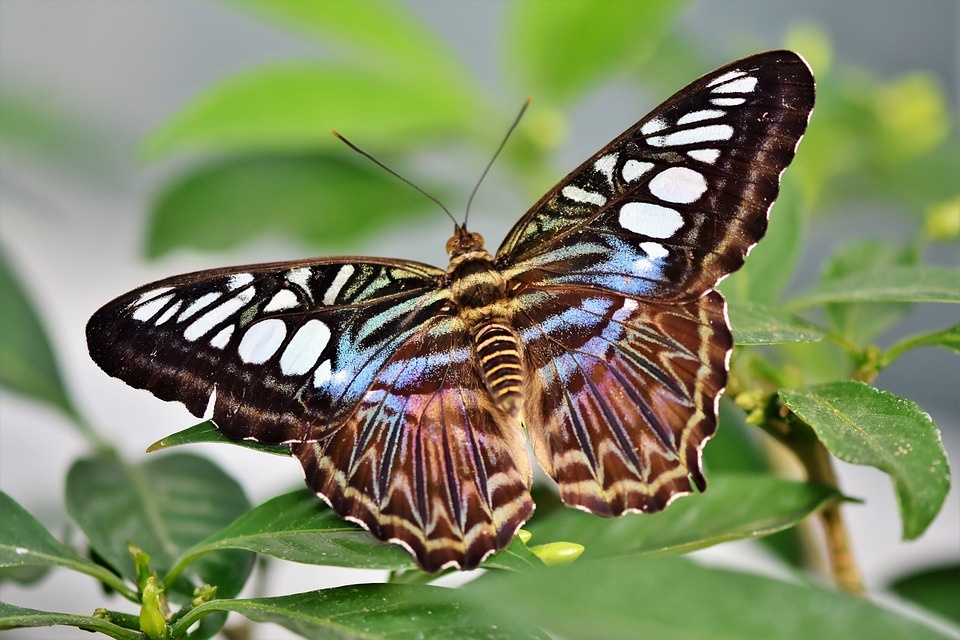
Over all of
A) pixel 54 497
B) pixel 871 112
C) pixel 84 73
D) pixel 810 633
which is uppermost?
pixel 84 73

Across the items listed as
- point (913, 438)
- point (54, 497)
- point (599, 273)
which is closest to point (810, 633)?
point (913, 438)

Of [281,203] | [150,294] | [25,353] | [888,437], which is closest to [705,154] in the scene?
[888,437]

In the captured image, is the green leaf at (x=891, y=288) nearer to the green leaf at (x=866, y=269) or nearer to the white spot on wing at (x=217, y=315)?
the green leaf at (x=866, y=269)

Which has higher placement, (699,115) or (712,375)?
(699,115)

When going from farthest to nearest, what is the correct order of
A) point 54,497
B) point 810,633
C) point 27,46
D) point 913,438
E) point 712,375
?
point 27,46
point 54,497
point 712,375
point 913,438
point 810,633

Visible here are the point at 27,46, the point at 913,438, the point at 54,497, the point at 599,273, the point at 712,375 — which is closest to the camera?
the point at 913,438

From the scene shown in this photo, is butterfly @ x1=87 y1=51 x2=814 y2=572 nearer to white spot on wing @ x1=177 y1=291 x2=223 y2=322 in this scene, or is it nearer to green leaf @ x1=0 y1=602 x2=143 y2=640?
white spot on wing @ x1=177 y1=291 x2=223 y2=322

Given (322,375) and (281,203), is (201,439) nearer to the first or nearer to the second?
(322,375)

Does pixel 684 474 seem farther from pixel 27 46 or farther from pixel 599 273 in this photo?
pixel 27 46
